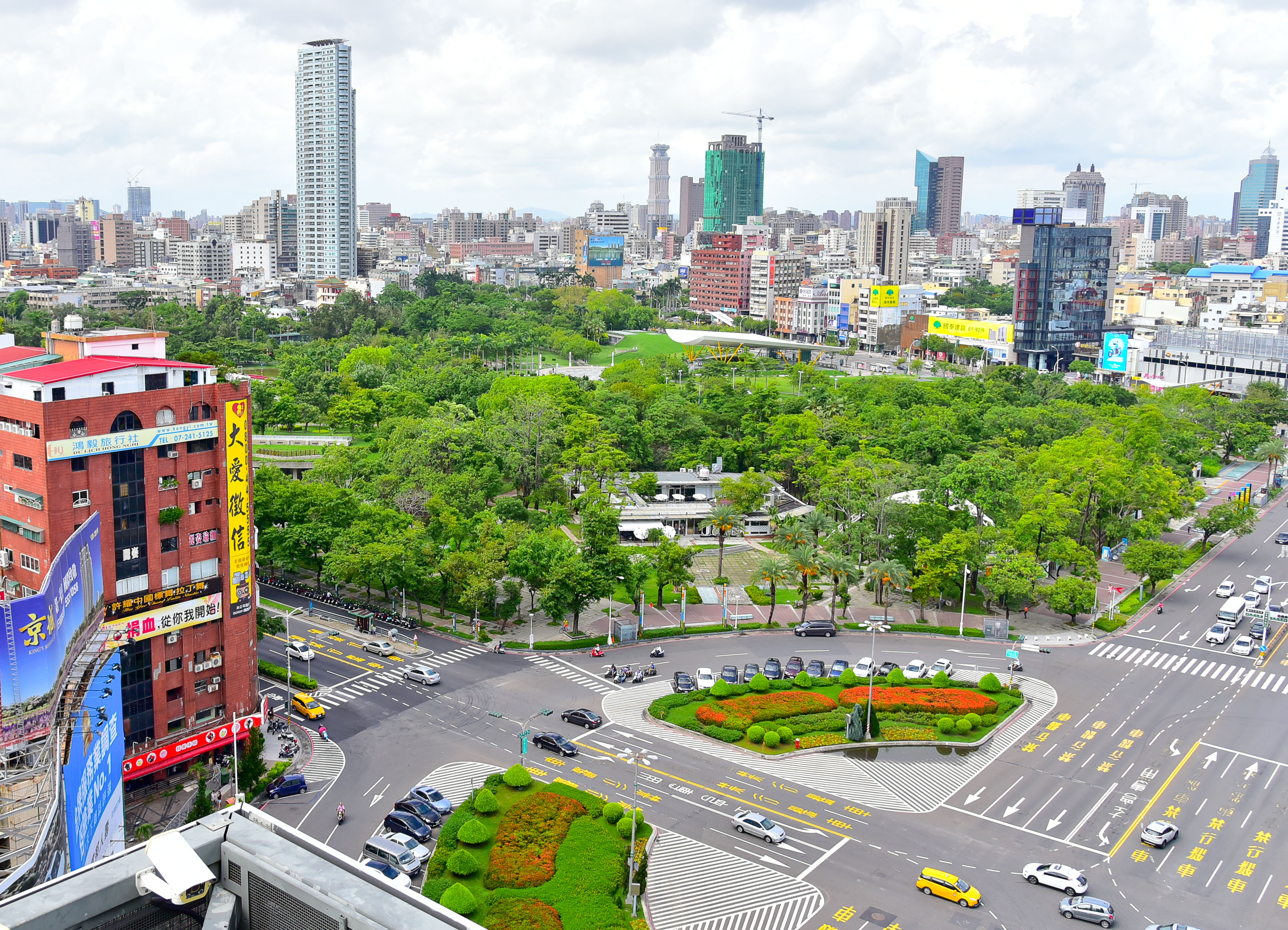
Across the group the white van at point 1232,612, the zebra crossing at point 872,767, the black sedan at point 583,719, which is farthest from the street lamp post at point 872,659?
the white van at point 1232,612

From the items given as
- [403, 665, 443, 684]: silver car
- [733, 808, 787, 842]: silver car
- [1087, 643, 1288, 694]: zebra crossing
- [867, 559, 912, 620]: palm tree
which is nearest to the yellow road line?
[1087, 643, 1288, 694]: zebra crossing

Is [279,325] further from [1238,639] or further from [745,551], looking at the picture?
[1238,639]

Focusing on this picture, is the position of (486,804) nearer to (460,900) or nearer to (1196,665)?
(460,900)

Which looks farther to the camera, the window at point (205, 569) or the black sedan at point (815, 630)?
the black sedan at point (815, 630)

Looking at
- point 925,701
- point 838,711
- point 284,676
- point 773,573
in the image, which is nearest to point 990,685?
point 925,701

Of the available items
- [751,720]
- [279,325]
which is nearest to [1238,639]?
[751,720]

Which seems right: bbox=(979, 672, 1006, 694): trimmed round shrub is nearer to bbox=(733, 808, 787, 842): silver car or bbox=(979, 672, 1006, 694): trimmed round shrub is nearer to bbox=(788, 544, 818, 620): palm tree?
bbox=(788, 544, 818, 620): palm tree

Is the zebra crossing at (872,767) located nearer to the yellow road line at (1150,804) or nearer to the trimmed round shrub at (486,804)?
the yellow road line at (1150,804)
